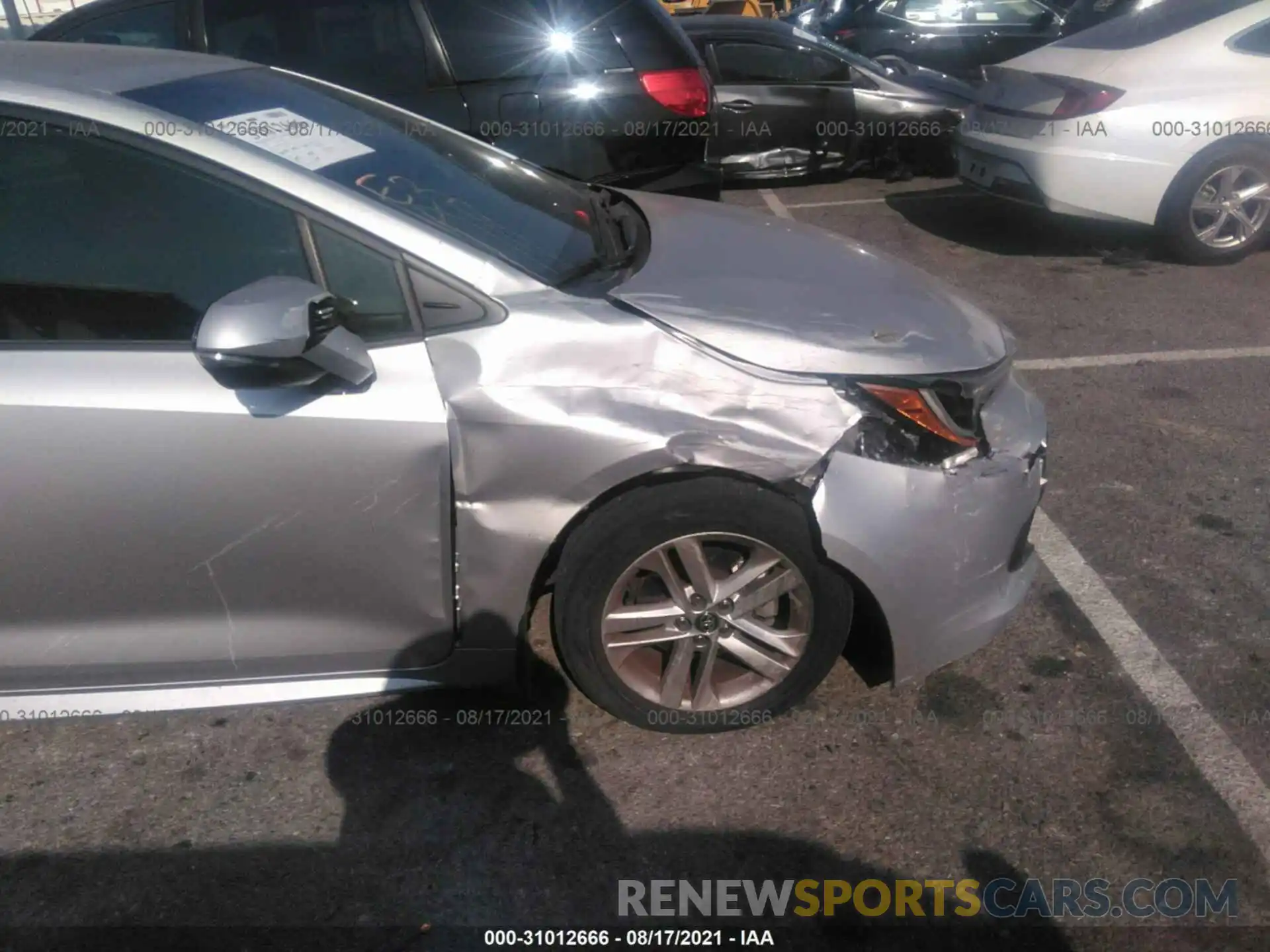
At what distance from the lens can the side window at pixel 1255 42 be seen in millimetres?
6359

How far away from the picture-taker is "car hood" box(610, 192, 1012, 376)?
8.66ft

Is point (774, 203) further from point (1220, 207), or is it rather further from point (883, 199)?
point (1220, 207)

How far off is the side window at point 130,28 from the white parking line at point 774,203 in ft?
13.7

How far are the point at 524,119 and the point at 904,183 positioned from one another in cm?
479

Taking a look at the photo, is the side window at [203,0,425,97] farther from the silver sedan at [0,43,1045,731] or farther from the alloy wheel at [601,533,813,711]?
the alloy wheel at [601,533,813,711]

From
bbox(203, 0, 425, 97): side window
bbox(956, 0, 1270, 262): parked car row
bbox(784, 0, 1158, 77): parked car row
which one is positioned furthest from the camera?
bbox(784, 0, 1158, 77): parked car row

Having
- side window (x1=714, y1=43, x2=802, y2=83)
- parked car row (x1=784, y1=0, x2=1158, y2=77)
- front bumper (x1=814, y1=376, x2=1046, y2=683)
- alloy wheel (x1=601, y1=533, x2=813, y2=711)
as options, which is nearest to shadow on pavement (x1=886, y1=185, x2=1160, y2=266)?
side window (x1=714, y1=43, x2=802, y2=83)

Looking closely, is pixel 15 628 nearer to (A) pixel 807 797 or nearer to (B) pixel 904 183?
(A) pixel 807 797

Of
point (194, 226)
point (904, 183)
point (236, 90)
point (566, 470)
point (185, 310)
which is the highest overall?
point (236, 90)

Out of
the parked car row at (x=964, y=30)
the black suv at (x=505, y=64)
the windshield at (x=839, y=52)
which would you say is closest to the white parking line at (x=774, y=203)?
the windshield at (x=839, y=52)

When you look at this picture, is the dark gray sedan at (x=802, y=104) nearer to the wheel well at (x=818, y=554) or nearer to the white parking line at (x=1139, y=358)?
the white parking line at (x=1139, y=358)

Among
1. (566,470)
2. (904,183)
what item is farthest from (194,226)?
(904,183)

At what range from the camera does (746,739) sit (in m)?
2.91

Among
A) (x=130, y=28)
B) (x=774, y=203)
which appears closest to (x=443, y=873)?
(x=130, y=28)
